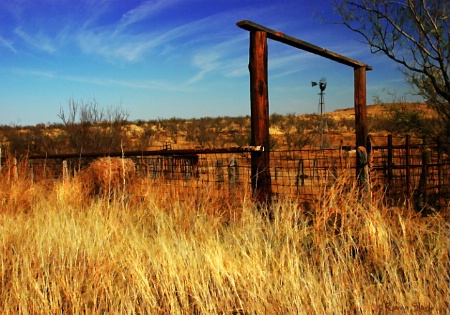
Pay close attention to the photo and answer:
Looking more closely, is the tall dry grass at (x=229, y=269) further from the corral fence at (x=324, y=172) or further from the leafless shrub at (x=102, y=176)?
the leafless shrub at (x=102, y=176)

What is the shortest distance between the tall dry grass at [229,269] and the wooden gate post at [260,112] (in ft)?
3.29

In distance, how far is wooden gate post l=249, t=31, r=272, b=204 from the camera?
5.45 metres

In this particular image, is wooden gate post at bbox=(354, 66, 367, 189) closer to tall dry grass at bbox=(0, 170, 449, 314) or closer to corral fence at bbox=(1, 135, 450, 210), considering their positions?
corral fence at bbox=(1, 135, 450, 210)

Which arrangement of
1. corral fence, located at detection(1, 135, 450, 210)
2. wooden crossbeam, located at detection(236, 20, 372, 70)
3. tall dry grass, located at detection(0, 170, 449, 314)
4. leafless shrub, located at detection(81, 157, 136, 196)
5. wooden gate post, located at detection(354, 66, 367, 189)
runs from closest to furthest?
1. tall dry grass, located at detection(0, 170, 449, 314)
2. wooden crossbeam, located at detection(236, 20, 372, 70)
3. corral fence, located at detection(1, 135, 450, 210)
4. wooden gate post, located at detection(354, 66, 367, 189)
5. leafless shrub, located at detection(81, 157, 136, 196)

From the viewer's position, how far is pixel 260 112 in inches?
218

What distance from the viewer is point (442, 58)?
8961 mm

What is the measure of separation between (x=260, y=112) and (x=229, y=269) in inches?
111

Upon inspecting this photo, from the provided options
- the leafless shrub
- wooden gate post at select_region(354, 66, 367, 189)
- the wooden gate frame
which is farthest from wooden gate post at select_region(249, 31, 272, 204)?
the leafless shrub

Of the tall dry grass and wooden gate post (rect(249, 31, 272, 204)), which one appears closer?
the tall dry grass

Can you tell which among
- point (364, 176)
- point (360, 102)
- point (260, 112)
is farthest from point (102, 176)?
point (364, 176)

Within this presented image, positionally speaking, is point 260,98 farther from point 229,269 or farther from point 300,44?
point 229,269

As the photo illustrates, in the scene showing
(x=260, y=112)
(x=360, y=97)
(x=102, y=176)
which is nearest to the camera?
(x=260, y=112)

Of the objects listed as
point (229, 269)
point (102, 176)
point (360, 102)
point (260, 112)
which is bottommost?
point (229, 269)

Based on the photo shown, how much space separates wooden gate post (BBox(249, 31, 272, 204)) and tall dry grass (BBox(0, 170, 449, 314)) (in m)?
1.00
